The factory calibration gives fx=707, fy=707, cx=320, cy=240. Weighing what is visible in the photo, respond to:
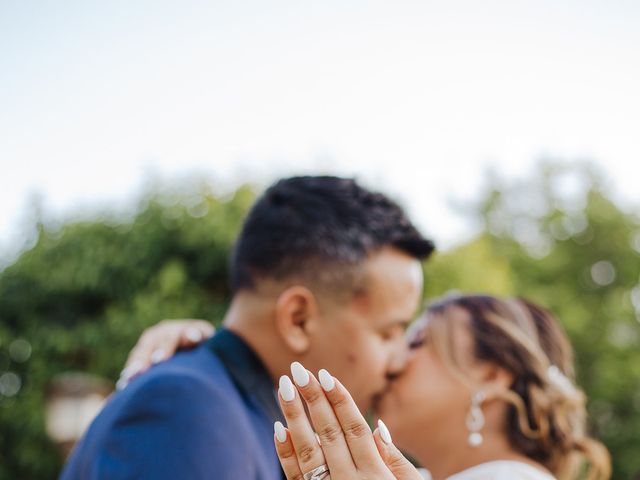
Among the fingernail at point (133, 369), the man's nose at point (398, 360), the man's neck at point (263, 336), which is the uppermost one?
the man's neck at point (263, 336)

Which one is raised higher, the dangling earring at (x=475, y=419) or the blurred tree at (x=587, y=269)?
the dangling earring at (x=475, y=419)

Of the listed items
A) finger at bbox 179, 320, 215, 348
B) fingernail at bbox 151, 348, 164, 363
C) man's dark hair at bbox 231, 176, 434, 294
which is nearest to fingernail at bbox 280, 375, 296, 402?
man's dark hair at bbox 231, 176, 434, 294

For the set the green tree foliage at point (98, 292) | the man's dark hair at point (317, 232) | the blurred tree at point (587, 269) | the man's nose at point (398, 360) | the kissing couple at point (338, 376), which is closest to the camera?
the kissing couple at point (338, 376)

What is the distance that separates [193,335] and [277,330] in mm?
756

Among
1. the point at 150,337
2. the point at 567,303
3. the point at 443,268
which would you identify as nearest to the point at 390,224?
the point at 150,337

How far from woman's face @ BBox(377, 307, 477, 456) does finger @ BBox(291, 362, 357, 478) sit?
2205mm

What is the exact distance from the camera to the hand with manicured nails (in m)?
1.40

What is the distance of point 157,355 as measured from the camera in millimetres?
2949

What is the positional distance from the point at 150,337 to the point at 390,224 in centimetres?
123

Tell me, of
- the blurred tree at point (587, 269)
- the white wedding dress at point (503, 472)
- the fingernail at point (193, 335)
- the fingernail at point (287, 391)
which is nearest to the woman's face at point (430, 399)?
the white wedding dress at point (503, 472)

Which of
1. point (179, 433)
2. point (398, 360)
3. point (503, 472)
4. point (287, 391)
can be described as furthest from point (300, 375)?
point (398, 360)

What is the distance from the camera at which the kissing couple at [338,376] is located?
1.50m

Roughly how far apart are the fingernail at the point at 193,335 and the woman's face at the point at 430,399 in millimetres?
1049

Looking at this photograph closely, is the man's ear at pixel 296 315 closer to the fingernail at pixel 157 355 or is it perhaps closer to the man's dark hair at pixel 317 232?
the man's dark hair at pixel 317 232
